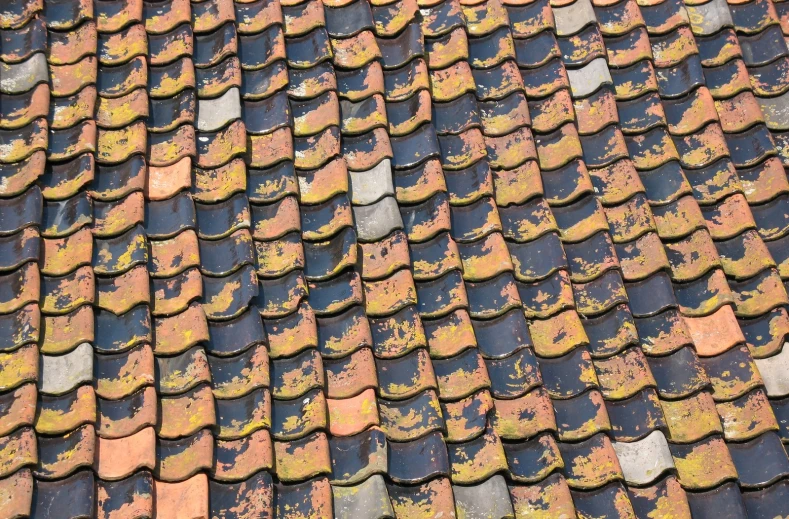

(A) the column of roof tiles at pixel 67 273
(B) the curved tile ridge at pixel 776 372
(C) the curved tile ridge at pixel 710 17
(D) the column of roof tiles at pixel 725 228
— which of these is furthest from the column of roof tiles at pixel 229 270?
(C) the curved tile ridge at pixel 710 17

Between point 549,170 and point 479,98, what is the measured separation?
485 millimetres

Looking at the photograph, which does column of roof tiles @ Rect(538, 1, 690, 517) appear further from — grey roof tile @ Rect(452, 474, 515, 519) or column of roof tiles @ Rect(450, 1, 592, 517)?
grey roof tile @ Rect(452, 474, 515, 519)

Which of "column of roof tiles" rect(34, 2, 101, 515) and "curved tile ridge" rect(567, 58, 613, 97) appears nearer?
"column of roof tiles" rect(34, 2, 101, 515)

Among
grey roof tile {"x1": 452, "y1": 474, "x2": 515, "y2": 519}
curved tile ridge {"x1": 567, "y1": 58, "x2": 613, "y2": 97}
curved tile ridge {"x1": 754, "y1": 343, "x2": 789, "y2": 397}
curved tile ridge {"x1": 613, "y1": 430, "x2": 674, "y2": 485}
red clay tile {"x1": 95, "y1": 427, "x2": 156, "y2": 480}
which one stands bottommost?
grey roof tile {"x1": 452, "y1": 474, "x2": 515, "y2": 519}

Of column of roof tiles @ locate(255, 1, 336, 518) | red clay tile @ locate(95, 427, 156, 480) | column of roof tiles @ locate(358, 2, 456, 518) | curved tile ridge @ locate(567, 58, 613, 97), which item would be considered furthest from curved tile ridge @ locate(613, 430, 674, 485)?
curved tile ridge @ locate(567, 58, 613, 97)

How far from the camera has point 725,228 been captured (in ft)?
13.9

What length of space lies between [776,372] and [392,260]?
4.75 feet

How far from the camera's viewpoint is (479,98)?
4570 mm

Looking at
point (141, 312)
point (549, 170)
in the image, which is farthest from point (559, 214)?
point (141, 312)

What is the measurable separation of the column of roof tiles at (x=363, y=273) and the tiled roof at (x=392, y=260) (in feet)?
0.04

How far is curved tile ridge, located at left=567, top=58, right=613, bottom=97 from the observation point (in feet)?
15.2

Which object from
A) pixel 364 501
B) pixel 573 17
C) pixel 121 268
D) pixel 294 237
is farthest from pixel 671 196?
pixel 121 268

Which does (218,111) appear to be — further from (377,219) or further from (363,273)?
(363,273)

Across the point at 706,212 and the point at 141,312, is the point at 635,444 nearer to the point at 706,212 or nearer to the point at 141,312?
the point at 706,212
